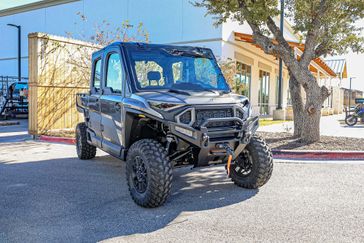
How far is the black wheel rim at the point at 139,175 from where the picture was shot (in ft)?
15.3

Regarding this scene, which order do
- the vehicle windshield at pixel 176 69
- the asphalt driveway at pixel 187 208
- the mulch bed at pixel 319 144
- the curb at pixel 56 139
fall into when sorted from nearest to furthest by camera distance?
the asphalt driveway at pixel 187 208 → the vehicle windshield at pixel 176 69 → the mulch bed at pixel 319 144 → the curb at pixel 56 139

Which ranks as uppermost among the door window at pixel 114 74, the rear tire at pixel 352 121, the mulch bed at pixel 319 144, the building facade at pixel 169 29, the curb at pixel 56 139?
the building facade at pixel 169 29

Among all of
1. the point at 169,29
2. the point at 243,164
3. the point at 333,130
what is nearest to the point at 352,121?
the point at 333,130

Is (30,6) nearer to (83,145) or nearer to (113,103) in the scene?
(83,145)

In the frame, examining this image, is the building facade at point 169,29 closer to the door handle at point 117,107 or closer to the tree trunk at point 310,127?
the tree trunk at point 310,127

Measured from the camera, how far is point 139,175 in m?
4.75

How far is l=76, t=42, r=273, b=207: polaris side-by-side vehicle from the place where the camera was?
177 inches

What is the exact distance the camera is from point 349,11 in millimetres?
9758

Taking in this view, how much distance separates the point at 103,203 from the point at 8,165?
358 centimetres

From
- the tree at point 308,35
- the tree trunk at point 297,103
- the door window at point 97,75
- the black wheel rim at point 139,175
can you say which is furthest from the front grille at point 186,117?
the tree trunk at point 297,103

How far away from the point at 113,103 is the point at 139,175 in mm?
1340

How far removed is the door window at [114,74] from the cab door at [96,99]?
313 mm

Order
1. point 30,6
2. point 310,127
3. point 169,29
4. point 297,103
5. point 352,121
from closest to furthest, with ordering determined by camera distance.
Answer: point 310,127, point 297,103, point 352,121, point 169,29, point 30,6

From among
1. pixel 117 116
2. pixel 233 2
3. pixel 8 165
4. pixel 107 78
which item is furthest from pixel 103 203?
pixel 233 2
